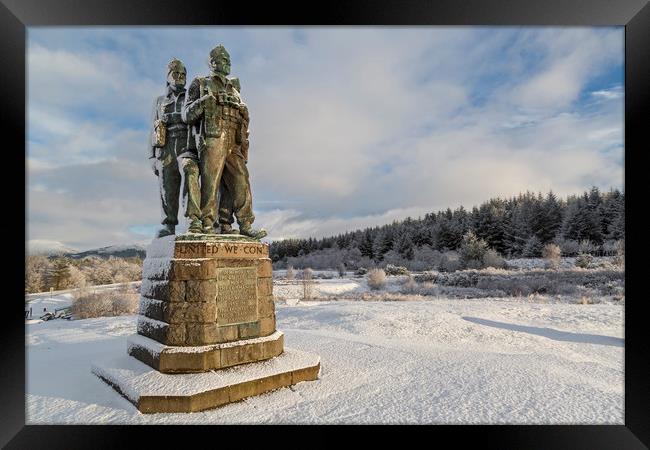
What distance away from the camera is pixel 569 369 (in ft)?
14.3

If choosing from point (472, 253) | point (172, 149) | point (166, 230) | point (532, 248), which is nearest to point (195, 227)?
point (166, 230)

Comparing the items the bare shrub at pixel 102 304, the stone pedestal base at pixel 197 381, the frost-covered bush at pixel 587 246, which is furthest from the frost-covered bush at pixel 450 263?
the stone pedestal base at pixel 197 381

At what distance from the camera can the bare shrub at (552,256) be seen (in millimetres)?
23987

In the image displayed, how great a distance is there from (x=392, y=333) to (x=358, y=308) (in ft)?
6.73

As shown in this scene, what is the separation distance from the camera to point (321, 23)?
8.46 feet

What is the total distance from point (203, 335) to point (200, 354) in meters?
0.21

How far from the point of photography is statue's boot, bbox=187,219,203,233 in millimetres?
3969

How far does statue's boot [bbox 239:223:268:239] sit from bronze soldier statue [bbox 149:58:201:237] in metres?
0.75

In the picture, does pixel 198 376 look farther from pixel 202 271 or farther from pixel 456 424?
pixel 456 424

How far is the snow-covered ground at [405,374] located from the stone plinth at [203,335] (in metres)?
0.15

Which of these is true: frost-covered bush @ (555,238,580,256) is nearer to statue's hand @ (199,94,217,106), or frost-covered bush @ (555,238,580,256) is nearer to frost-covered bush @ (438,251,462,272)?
frost-covered bush @ (438,251,462,272)

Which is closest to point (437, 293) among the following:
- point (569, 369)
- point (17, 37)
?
point (569, 369)

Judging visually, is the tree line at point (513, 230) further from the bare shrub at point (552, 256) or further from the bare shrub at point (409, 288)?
the bare shrub at point (409, 288)

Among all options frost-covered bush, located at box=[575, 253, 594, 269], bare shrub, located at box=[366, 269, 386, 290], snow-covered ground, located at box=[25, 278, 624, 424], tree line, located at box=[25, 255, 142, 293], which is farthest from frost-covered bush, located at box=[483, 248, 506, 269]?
tree line, located at box=[25, 255, 142, 293]
